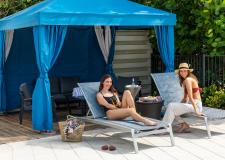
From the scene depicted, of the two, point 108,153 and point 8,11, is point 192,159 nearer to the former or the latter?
point 108,153

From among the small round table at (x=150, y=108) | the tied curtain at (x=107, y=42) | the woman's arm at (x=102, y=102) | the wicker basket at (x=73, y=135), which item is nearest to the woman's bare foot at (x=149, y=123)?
the woman's arm at (x=102, y=102)

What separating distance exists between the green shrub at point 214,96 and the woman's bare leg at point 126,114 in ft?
13.8

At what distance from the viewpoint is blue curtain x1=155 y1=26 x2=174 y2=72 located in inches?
399

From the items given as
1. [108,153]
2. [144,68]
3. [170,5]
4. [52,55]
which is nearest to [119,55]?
[144,68]

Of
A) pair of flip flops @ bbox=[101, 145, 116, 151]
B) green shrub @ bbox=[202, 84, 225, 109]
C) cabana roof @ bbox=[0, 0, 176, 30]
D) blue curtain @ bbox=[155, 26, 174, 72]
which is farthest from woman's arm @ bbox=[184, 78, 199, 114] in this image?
green shrub @ bbox=[202, 84, 225, 109]

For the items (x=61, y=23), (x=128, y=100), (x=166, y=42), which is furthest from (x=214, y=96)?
(x=61, y=23)

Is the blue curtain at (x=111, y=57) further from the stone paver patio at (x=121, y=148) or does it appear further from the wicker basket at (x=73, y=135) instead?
the wicker basket at (x=73, y=135)

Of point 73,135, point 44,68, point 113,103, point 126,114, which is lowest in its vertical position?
point 73,135

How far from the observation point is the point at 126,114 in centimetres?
741

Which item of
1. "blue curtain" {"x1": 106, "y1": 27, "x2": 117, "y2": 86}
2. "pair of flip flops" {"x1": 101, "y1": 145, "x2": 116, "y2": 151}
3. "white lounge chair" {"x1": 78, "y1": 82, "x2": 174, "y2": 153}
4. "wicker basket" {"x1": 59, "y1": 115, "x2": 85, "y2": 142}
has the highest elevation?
"blue curtain" {"x1": 106, "y1": 27, "x2": 117, "y2": 86}

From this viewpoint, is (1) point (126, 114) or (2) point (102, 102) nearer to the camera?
(1) point (126, 114)

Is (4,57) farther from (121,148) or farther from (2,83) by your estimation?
(121,148)

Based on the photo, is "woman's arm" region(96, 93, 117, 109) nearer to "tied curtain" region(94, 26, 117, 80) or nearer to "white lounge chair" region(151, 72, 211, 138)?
"white lounge chair" region(151, 72, 211, 138)

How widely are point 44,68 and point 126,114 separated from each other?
2065 millimetres
